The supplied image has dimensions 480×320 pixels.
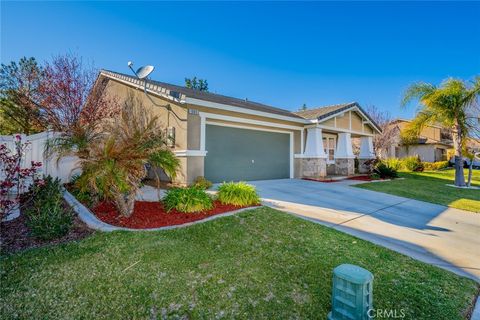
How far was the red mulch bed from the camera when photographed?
4906 mm

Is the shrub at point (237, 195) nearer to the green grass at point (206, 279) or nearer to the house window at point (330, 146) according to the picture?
the green grass at point (206, 279)

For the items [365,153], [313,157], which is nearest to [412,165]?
[365,153]

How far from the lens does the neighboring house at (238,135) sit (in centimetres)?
887

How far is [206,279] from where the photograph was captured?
3.12 m

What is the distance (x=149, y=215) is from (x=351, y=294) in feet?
14.4

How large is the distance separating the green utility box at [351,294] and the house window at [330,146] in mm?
14621

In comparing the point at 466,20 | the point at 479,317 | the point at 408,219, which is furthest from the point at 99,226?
the point at 466,20

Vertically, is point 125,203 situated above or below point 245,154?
below

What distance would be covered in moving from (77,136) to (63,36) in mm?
8601

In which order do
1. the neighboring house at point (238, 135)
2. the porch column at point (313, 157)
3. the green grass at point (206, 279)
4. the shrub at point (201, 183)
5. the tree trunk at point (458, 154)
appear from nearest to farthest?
1. the green grass at point (206, 279)
2. the shrub at point (201, 183)
3. the neighboring house at point (238, 135)
4. the tree trunk at point (458, 154)
5. the porch column at point (313, 157)

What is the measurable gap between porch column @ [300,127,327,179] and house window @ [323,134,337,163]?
3191 mm

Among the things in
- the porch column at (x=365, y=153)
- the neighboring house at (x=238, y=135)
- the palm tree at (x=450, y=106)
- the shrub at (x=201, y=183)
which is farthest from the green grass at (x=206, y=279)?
the porch column at (x=365, y=153)

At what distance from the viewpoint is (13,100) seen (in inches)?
495

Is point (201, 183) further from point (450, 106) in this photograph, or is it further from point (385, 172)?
point (450, 106)
